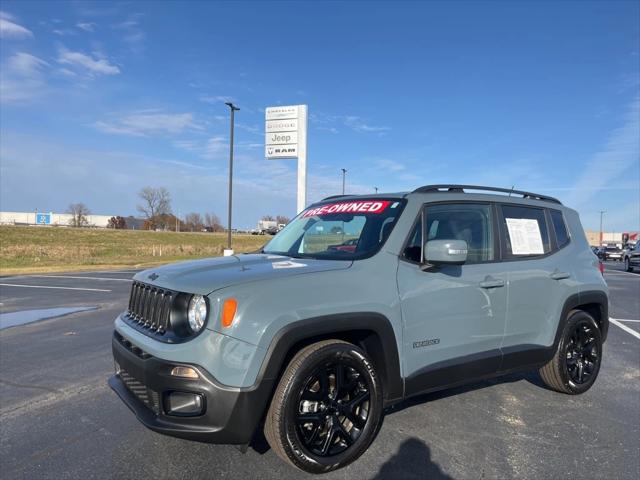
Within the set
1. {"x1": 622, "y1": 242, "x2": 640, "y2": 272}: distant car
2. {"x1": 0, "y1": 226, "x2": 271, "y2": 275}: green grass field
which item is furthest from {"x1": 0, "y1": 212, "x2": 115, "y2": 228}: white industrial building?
{"x1": 622, "y1": 242, "x2": 640, "y2": 272}: distant car

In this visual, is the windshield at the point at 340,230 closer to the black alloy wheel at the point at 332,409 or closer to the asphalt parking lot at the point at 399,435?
the black alloy wheel at the point at 332,409

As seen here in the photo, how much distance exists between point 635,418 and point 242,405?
3.48m

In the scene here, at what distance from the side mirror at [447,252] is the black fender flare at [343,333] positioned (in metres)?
0.58

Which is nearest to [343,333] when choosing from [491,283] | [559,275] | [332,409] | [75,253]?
[332,409]

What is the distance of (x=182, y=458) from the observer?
10.4 ft

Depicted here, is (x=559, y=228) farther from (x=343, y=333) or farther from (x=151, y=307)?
Result: (x=151, y=307)

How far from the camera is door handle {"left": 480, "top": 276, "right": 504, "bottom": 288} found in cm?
373

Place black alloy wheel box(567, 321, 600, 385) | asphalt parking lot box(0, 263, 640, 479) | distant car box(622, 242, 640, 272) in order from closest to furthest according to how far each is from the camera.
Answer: asphalt parking lot box(0, 263, 640, 479) < black alloy wheel box(567, 321, 600, 385) < distant car box(622, 242, 640, 272)

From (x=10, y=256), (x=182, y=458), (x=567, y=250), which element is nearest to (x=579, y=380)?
(x=567, y=250)

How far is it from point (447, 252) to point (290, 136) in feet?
74.3

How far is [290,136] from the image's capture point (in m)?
25.0

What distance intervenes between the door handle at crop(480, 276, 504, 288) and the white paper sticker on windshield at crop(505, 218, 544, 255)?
426 mm

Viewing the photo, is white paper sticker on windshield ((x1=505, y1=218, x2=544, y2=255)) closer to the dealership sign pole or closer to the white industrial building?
the dealership sign pole

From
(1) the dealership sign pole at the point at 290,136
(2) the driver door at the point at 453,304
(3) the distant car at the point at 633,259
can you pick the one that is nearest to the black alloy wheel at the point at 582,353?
(2) the driver door at the point at 453,304
